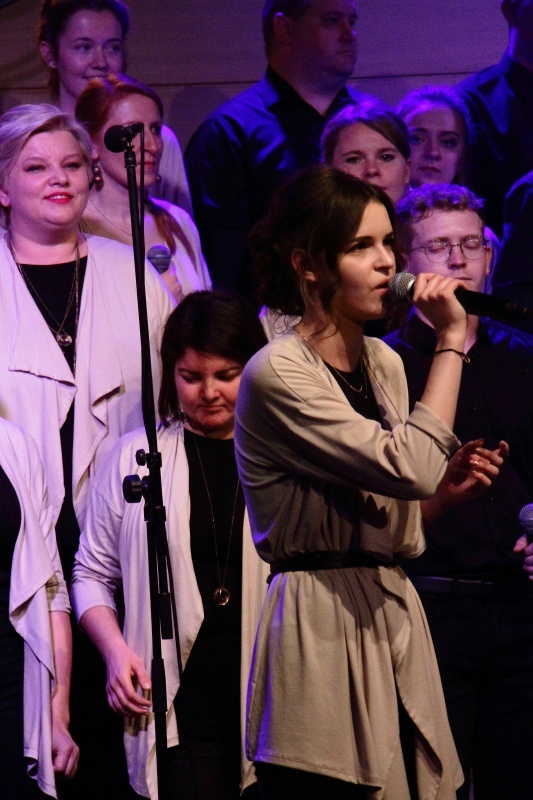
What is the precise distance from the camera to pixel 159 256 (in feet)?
11.4

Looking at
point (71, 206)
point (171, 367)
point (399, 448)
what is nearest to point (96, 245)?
point (71, 206)

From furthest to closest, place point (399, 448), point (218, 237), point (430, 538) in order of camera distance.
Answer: point (218, 237), point (430, 538), point (399, 448)

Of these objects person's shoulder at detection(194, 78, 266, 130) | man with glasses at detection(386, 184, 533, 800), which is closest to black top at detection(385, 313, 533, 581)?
man with glasses at detection(386, 184, 533, 800)

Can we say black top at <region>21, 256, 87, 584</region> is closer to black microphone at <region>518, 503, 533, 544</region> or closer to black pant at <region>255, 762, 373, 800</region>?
black microphone at <region>518, 503, 533, 544</region>

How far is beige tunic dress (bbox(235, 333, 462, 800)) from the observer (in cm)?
171

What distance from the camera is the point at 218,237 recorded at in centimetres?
387

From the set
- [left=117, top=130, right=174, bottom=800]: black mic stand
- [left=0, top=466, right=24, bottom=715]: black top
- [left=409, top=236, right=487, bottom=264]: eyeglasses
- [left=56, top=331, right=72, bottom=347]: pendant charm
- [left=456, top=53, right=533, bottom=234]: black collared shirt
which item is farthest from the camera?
[left=456, top=53, right=533, bottom=234]: black collared shirt

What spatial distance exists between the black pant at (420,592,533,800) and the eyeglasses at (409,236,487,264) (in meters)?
0.90

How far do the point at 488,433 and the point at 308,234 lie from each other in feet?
3.42

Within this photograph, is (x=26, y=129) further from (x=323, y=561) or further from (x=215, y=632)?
(x=323, y=561)

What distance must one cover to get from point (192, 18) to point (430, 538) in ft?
8.64

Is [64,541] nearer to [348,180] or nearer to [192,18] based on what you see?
[348,180]

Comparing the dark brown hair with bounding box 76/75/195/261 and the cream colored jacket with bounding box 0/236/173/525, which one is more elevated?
the dark brown hair with bounding box 76/75/195/261

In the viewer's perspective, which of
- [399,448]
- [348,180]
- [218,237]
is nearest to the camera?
[399,448]
